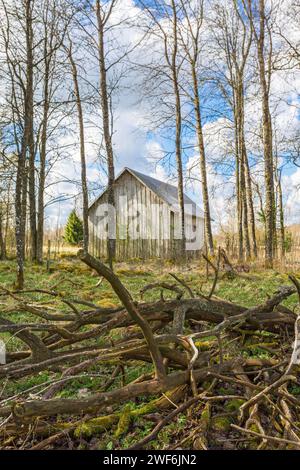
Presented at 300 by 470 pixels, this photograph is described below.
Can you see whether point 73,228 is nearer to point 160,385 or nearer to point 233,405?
point 233,405

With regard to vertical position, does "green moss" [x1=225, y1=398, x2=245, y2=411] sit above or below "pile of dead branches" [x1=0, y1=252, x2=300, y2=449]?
below

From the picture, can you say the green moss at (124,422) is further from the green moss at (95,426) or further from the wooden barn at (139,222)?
the wooden barn at (139,222)

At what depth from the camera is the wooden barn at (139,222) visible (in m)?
19.7

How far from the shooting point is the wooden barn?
64.7ft

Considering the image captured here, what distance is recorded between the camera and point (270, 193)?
468 inches

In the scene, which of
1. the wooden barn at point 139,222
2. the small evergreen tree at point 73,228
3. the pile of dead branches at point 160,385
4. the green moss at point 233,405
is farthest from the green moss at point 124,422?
the small evergreen tree at point 73,228

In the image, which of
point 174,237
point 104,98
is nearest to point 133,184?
point 174,237

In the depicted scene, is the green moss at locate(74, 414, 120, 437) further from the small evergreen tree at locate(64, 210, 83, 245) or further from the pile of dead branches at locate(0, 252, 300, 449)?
the small evergreen tree at locate(64, 210, 83, 245)

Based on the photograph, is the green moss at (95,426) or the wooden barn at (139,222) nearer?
the green moss at (95,426)

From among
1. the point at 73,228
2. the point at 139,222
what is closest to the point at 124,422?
the point at 139,222

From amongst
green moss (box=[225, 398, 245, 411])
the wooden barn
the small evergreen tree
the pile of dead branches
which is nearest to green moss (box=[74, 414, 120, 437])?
the pile of dead branches

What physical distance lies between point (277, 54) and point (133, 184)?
36.8 ft

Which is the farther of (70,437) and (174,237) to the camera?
(174,237)

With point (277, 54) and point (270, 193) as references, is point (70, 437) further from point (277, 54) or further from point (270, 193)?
point (277, 54)
